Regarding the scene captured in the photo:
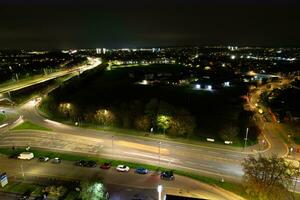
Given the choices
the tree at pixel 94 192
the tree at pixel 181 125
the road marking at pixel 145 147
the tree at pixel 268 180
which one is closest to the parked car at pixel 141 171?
the road marking at pixel 145 147

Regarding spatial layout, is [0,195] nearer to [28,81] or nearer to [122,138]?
[122,138]

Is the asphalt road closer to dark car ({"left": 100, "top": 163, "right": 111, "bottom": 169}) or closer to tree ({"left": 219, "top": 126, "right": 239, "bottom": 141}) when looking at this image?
dark car ({"left": 100, "top": 163, "right": 111, "bottom": 169})

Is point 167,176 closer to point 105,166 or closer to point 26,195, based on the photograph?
point 105,166

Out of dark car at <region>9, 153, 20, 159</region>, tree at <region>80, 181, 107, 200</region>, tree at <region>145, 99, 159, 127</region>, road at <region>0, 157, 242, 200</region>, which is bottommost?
road at <region>0, 157, 242, 200</region>

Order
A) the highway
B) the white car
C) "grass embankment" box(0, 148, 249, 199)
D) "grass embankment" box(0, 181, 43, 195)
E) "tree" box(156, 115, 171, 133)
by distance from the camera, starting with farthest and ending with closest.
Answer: "tree" box(156, 115, 171, 133) → the highway → the white car → "grass embankment" box(0, 148, 249, 199) → "grass embankment" box(0, 181, 43, 195)

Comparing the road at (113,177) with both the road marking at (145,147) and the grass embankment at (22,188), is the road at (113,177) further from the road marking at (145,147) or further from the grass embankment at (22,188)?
the road marking at (145,147)

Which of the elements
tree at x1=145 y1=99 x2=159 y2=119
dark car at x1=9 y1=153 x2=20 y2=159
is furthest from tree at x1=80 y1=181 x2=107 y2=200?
tree at x1=145 y1=99 x2=159 y2=119
